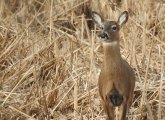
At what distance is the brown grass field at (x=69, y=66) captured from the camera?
3049 mm

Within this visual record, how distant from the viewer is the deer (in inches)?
84.4

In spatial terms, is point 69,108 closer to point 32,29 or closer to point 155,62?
point 155,62

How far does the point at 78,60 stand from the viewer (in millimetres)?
3672

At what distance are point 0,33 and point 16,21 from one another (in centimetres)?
73

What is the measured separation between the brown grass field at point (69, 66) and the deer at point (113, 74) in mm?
462

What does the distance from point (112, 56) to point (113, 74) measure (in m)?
0.09

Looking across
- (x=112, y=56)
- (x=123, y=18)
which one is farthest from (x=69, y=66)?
(x=112, y=56)

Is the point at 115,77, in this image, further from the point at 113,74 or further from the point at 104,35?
the point at 104,35

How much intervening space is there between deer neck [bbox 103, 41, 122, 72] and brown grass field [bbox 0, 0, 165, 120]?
59 cm

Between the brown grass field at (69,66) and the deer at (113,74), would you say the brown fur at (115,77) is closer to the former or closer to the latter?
the deer at (113,74)

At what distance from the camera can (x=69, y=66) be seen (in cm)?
339

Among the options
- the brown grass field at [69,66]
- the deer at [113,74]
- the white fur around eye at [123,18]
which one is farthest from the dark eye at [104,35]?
the brown grass field at [69,66]

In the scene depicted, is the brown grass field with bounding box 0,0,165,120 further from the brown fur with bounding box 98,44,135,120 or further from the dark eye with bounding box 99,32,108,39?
the dark eye with bounding box 99,32,108,39

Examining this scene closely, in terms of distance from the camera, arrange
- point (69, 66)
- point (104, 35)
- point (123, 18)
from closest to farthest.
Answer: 1. point (104, 35)
2. point (123, 18)
3. point (69, 66)
